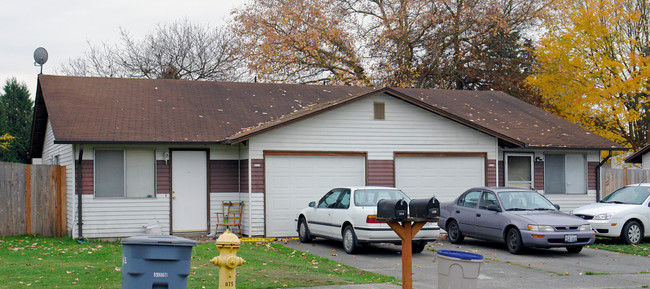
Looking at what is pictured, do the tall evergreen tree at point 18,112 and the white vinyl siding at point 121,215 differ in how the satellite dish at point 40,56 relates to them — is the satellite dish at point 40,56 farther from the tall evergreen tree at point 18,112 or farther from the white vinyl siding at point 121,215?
the tall evergreen tree at point 18,112

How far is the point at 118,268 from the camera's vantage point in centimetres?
1198

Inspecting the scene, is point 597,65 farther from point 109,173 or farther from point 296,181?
point 109,173

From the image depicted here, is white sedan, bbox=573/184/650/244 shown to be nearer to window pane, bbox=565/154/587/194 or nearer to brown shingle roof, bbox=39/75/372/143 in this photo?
window pane, bbox=565/154/587/194

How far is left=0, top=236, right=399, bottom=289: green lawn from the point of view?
10.6 metres

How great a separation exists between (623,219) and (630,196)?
1.27m

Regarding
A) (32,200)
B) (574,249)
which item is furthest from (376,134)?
(32,200)

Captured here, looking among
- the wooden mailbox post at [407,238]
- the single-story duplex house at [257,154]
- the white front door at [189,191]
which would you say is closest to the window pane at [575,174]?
the single-story duplex house at [257,154]

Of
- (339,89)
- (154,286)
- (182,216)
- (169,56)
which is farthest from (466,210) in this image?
(169,56)

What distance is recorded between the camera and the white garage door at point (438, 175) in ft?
66.1

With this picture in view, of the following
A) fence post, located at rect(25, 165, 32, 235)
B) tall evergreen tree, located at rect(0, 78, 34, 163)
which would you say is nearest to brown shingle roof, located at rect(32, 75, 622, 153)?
fence post, located at rect(25, 165, 32, 235)

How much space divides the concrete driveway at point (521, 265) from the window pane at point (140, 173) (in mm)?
4154

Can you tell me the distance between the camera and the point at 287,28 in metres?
34.9

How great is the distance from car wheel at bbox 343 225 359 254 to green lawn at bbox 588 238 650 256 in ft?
20.1

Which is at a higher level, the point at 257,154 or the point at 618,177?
the point at 257,154
